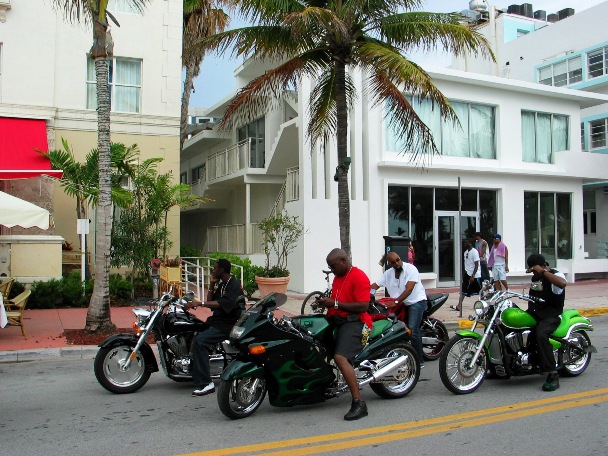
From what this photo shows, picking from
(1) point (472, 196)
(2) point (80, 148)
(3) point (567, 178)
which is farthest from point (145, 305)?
(3) point (567, 178)

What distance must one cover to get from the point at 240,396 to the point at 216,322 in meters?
1.22

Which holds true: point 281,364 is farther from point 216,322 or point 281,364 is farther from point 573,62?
point 573,62

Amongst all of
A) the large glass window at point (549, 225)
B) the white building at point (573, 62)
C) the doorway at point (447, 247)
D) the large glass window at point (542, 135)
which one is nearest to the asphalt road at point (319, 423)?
the doorway at point (447, 247)

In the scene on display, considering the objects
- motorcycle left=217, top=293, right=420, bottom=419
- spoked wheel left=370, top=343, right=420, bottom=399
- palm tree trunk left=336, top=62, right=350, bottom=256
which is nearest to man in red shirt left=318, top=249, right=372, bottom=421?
motorcycle left=217, top=293, right=420, bottom=419

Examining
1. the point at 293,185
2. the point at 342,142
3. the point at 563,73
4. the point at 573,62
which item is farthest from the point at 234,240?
the point at 573,62

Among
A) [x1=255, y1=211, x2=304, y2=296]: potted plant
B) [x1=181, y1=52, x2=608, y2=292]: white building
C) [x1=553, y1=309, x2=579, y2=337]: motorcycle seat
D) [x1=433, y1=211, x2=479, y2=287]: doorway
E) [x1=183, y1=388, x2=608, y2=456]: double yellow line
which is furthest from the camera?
[x1=433, y1=211, x2=479, y2=287]: doorway

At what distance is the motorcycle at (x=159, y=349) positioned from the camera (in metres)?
6.91

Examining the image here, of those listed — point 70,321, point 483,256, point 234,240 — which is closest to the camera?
point 70,321

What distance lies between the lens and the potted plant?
618 inches

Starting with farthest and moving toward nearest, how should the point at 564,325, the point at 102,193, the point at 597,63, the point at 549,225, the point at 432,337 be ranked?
the point at 597,63, the point at 549,225, the point at 102,193, the point at 432,337, the point at 564,325

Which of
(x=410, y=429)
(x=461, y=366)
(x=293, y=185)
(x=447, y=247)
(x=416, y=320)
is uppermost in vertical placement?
(x=293, y=185)

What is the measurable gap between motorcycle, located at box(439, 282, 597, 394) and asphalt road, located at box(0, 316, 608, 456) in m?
0.22

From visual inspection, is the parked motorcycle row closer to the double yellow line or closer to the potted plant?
the double yellow line

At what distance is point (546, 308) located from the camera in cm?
713
